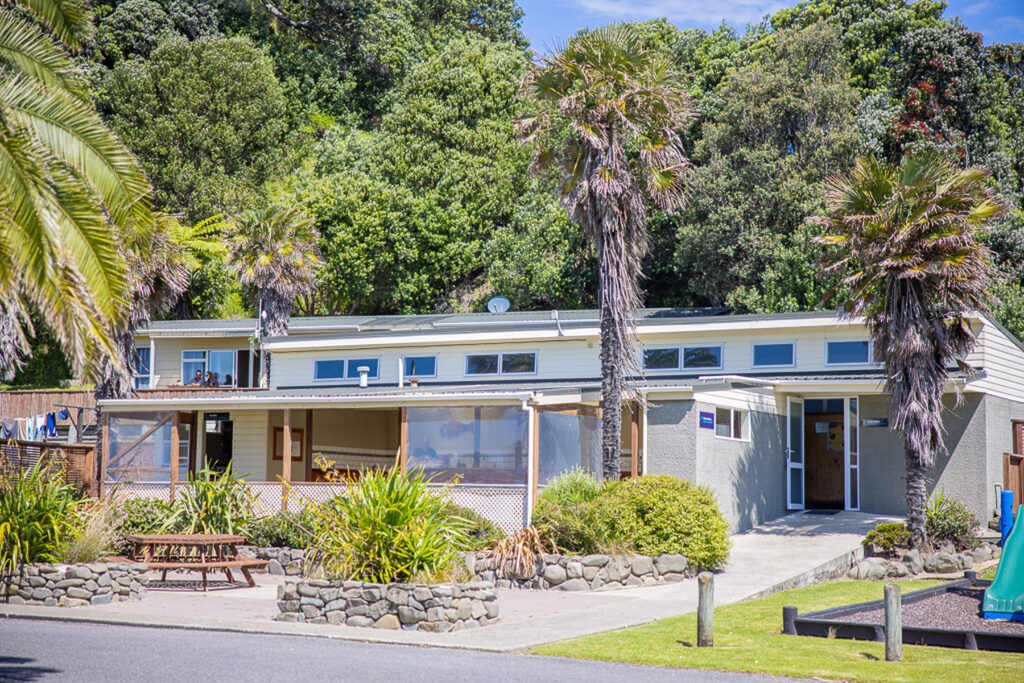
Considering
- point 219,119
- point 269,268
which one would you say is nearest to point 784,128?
point 269,268

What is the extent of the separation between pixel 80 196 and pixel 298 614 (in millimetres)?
6141

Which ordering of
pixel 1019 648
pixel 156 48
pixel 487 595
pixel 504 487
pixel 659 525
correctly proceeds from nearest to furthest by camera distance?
pixel 1019 648
pixel 487 595
pixel 659 525
pixel 504 487
pixel 156 48

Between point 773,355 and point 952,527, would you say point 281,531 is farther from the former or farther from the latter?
point 952,527

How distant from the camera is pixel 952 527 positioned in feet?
64.4

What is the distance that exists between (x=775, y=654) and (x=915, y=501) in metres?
9.48

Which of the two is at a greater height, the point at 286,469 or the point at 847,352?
the point at 847,352

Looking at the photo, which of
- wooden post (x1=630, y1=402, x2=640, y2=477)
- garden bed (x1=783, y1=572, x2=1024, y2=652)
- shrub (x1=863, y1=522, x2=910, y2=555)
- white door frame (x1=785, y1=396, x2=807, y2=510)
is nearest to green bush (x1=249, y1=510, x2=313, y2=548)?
wooden post (x1=630, y1=402, x2=640, y2=477)

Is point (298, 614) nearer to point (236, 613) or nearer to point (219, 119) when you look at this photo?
point (236, 613)

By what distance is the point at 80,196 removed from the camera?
1005cm

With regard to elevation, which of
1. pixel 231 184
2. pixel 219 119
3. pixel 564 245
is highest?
pixel 219 119

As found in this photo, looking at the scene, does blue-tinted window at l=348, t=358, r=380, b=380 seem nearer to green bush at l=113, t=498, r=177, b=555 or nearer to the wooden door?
green bush at l=113, t=498, r=177, b=555

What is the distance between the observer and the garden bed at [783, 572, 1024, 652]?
12.1 meters

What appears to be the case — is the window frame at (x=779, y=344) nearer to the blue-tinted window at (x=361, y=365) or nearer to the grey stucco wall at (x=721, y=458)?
the grey stucco wall at (x=721, y=458)

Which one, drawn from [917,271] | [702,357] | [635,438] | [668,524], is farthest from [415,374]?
[917,271]
